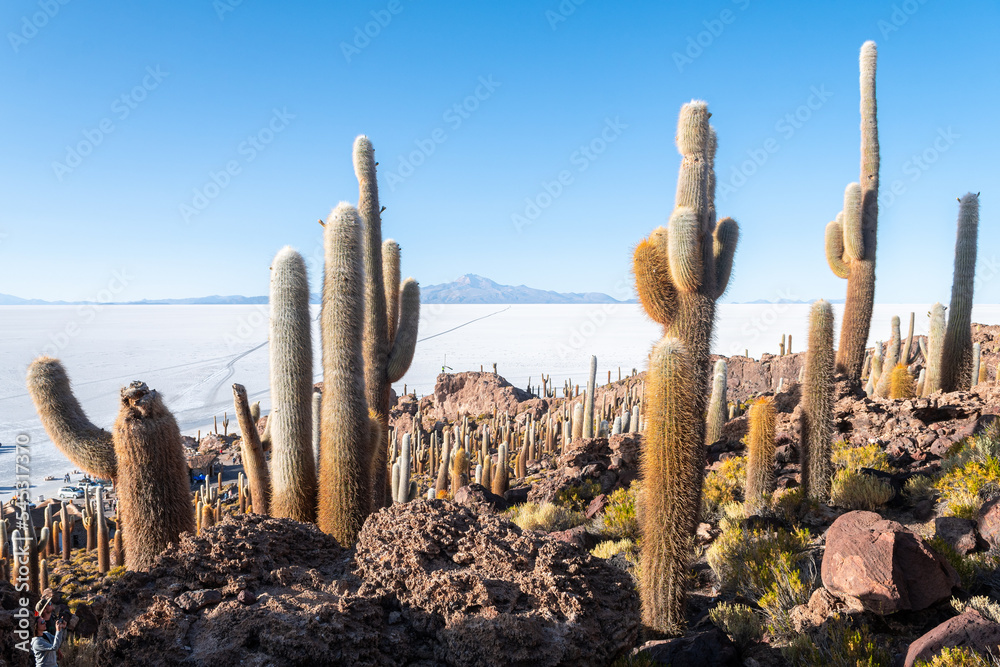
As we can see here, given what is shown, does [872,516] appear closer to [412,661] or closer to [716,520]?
[716,520]

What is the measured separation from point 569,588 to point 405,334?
630 cm

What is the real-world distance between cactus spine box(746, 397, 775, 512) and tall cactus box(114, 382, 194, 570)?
594 cm

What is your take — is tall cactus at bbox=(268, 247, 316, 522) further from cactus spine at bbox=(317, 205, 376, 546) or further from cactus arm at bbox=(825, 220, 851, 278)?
cactus arm at bbox=(825, 220, 851, 278)

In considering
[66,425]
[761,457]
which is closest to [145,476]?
[66,425]

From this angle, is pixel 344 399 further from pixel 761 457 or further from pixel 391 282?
pixel 761 457

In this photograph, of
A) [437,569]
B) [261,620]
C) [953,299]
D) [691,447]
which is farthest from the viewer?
[953,299]

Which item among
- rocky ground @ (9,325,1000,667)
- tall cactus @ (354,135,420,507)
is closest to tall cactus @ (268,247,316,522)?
rocky ground @ (9,325,1000,667)

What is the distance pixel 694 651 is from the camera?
149 inches

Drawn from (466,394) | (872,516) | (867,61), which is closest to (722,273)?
(872,516)

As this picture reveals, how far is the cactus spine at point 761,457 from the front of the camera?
719 centimetres

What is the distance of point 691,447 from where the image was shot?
510 centimetres

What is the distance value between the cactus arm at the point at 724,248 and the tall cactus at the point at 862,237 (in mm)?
4830

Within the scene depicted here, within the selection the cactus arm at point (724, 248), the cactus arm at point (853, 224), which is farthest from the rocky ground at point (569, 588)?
the cactus arm at point (853, 224)

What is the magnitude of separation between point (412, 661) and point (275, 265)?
4.62 metres
